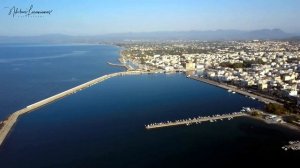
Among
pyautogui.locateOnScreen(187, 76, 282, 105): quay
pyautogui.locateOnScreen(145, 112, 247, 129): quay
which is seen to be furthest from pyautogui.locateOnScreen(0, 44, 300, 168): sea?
pyautogui.locateOnScreen(187, 76, 282, 105): quay

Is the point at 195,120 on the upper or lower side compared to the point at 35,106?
upper

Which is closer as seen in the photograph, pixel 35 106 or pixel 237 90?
pixel 35 106

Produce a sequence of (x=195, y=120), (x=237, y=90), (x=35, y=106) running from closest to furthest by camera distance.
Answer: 1. (x=195, y=120)
2. (x=35, y=106)
3. (x=237, y=90)

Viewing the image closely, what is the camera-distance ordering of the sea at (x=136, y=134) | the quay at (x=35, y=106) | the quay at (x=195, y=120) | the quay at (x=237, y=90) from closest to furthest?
the sea at (x=136, y=134)
the quay at (x=35, y=106)
the quay at (x=195, y=120)
the quay at (x=237, y=90)

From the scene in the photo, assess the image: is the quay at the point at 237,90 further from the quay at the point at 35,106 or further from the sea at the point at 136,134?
the quay at the point at 35,106

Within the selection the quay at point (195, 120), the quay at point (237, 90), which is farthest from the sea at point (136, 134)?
the quay at point (237, 90)

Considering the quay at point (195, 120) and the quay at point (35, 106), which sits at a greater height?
the quay at point (195, 120)

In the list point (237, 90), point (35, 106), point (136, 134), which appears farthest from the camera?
point (237, 90)

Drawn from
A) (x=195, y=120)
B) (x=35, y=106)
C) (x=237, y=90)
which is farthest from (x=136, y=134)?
(x=237, y=90)

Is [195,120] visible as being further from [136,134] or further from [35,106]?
[35,106]
